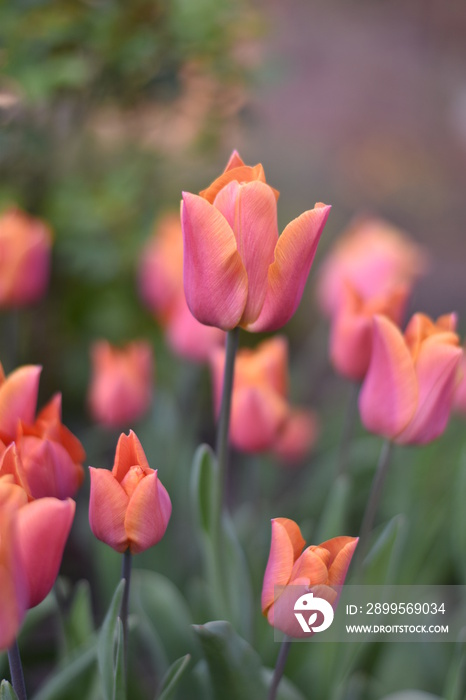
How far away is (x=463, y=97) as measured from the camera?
260 cm

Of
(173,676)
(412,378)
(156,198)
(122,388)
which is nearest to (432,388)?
(412,378)

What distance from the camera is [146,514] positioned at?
35 centimetres

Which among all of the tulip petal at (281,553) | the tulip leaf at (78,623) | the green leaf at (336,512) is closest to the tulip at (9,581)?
the tulip petal at (281,553)

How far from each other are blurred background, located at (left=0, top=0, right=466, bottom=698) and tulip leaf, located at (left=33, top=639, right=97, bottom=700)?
0.15 m

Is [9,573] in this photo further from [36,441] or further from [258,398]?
[258,398]

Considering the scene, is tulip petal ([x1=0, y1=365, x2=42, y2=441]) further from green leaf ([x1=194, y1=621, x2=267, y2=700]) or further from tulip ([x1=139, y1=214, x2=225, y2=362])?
tulip ([x1=139, y1=214, x2=225, y2=362])

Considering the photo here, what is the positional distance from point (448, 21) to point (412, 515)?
2.33 metres

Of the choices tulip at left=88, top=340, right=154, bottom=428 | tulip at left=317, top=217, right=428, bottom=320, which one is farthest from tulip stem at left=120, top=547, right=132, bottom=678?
tulip at left=317, top=217, right=428, bottom=320

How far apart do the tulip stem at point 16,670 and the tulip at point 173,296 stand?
410 millimetres

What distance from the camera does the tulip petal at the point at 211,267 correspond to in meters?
0.37

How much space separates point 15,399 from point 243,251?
0.48 ft

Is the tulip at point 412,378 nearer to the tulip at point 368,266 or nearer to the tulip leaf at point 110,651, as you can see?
the tulip leaf at point 110,651

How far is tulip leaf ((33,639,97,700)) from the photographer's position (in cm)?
Result: 51

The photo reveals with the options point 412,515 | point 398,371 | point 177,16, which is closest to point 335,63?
point 177,16
